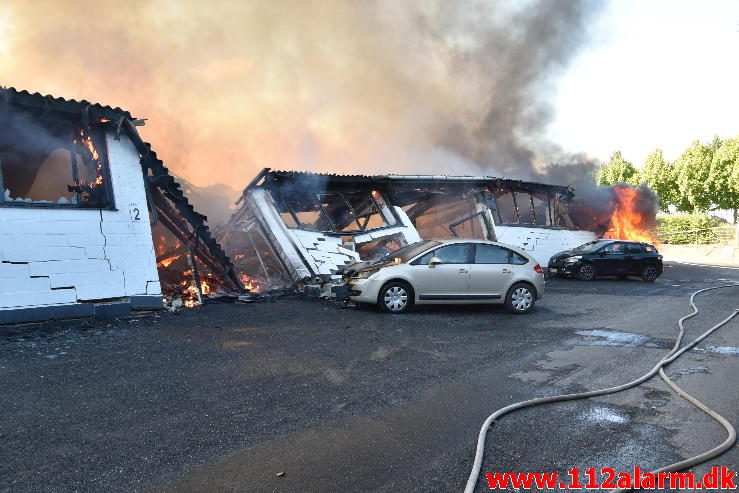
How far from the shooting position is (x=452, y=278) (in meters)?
9.51

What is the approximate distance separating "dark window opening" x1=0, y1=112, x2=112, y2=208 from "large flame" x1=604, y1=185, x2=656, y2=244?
999 inches

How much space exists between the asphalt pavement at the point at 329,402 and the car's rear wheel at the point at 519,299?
1.29 metres

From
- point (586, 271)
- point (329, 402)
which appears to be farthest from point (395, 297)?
point (586, 271)

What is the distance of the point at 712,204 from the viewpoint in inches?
1572

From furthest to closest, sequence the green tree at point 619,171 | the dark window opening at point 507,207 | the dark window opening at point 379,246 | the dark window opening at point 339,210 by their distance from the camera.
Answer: the green tree at point 619,171, the dark window opening at point 507,207, the dark window opening at point 379,246, the dark window opening at point 339,210

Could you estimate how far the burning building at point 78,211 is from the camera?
8.13 meters

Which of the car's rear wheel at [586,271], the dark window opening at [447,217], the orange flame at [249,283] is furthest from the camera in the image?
the dark window opening at [447,217]

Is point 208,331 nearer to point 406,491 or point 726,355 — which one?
point 406,491

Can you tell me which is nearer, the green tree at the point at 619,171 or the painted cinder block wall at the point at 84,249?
the painted cinder block wall at the point at 84,249

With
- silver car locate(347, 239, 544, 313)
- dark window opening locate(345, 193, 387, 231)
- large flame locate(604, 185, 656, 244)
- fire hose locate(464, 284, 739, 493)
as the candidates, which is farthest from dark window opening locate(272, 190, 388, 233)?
large flame locate(604, 185, 656, 244)

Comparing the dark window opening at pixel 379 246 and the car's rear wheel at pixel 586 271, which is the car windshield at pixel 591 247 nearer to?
the car's rear wheel at pixel 586 271

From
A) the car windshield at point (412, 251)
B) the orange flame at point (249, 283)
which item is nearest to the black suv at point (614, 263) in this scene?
the car windshield at point (412, 251)

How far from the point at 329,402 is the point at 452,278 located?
17.9ft

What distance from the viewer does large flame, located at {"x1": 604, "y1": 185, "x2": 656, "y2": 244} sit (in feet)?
86.7
